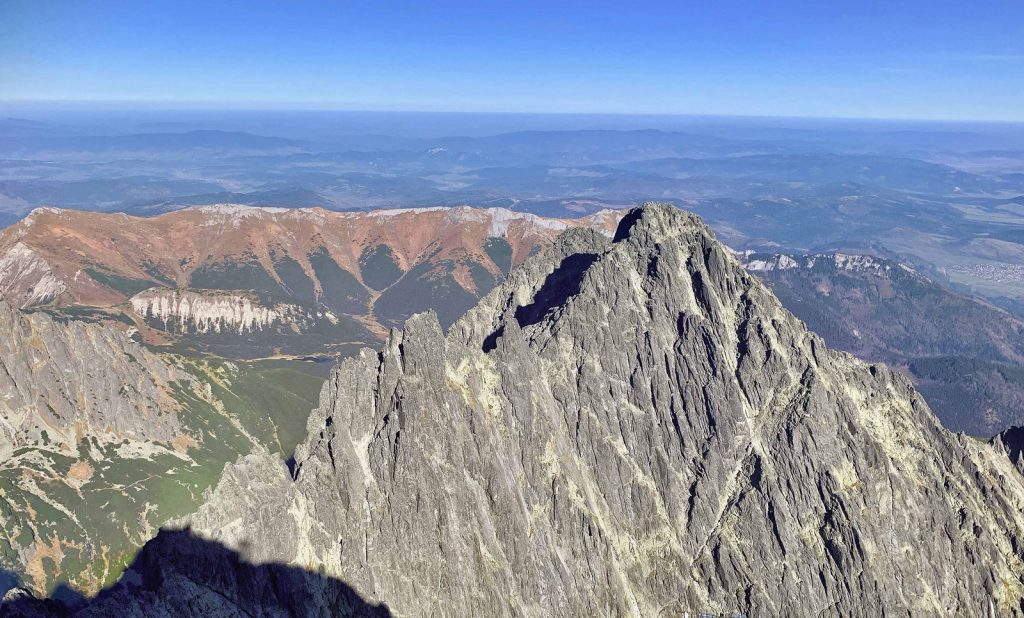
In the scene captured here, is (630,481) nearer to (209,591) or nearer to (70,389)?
(209,591)

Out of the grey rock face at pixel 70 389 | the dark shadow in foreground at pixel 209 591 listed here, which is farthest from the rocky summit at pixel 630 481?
the grey rock face at pixel 70 389

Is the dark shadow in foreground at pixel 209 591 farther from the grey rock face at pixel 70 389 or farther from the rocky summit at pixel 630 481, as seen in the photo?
the grey rock face at pixel 70 389

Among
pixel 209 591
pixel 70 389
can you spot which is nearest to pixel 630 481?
pixel 209 591

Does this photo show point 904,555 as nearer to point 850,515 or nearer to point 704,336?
point 850,515

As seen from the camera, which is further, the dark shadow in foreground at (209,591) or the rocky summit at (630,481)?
the rocky summit at (630,481)

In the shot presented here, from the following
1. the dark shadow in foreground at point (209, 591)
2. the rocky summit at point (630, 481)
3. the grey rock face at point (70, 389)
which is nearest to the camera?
the dark shadow in foreground at point (209, 591)

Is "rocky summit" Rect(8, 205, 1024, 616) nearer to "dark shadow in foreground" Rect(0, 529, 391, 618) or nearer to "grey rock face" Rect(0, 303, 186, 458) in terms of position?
"dark shadow in foreground" Rect(0, 529, 391, 618)
